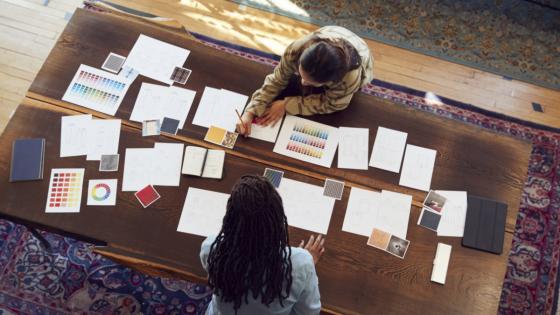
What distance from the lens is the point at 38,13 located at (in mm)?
3158

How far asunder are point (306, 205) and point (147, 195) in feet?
2.21

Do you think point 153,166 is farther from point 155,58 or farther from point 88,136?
point 155,58

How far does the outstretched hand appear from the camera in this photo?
1.88 metres

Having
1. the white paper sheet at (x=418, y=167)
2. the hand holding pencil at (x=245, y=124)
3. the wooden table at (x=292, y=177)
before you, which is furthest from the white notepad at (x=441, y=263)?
the hand holding pencil at (x=245, y=124)

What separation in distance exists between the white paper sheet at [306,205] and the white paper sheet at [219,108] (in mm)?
388

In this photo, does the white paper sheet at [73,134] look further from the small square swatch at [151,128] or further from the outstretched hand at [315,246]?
the outstretched hand at [315,246]

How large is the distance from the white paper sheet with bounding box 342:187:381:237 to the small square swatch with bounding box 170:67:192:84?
94 cm

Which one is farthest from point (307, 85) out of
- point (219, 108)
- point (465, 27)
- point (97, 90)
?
point (465, 27)

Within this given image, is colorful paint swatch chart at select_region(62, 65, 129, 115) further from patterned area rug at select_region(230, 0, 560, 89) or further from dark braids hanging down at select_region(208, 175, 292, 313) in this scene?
patterned area rug at select_region(230, 0, 560, 89)

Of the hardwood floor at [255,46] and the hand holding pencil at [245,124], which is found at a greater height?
the hardwood floor at [255,46]

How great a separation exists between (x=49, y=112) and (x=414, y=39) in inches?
93.0

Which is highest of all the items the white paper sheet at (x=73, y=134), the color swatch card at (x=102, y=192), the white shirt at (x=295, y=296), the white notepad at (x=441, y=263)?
the white paper sheet at (x=73, y=134)

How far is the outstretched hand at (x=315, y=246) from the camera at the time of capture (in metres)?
1.88

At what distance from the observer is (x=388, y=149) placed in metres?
2.11
